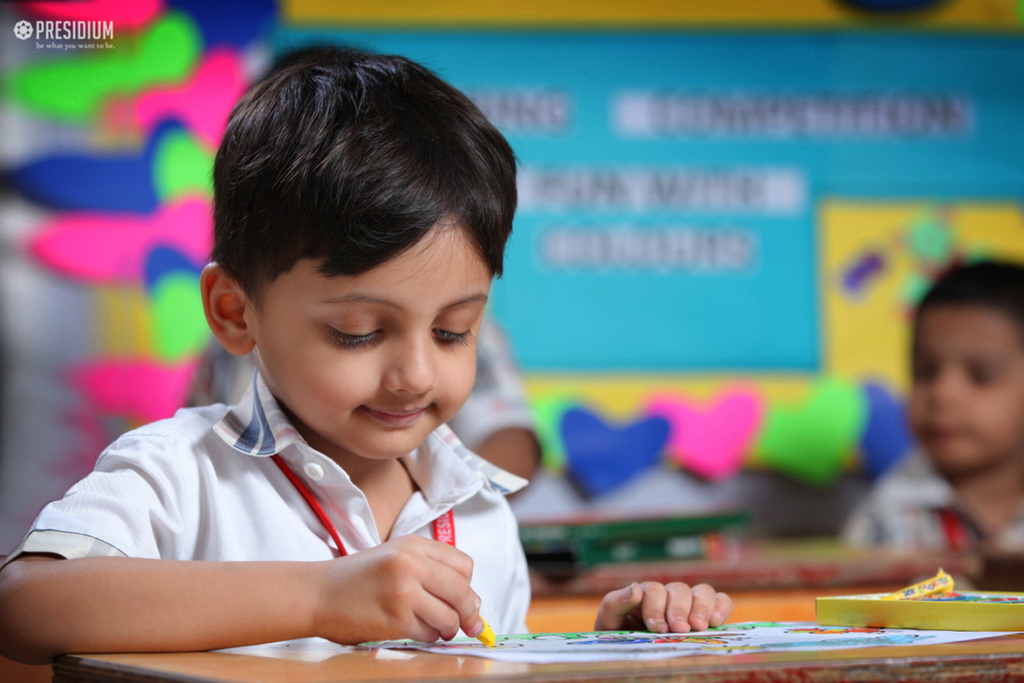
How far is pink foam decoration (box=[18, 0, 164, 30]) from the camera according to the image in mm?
1616

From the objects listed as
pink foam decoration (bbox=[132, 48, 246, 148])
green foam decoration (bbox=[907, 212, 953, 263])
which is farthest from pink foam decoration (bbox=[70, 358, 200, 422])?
green foam decoration (bbox=[907, 212, 953, 263])

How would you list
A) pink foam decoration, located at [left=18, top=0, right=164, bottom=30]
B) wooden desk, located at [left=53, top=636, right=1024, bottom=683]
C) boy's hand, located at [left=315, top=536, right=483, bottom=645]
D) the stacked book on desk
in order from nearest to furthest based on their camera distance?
wooden desk, located at [left=53, top=636, right=1024, bottom=683]
boy's hand, located at [left=315, top=536, right=483, bottom=645]
the stacked book on desk
pink foam decoration, located at [left=18, top=0, right=164, bottom=30]

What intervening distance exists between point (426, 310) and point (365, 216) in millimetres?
71

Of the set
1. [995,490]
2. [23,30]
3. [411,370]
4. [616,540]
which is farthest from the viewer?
[995,490]

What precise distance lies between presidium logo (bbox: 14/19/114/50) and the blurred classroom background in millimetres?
16

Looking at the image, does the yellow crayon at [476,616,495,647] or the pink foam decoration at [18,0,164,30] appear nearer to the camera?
the yellow crayon at [476,616,495,647]

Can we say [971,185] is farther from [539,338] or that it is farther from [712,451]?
[539,338]

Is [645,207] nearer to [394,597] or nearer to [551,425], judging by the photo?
[551,425]

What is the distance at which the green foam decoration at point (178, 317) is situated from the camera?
6.56ft

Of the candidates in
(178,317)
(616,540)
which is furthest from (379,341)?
(178,317)

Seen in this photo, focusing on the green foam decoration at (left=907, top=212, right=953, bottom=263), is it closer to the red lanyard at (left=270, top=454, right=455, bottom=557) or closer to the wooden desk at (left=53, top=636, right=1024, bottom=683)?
the red lanyard at (left=270, top=454, right=455, bottom=557)

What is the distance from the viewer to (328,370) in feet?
2.25

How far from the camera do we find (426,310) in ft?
2.24

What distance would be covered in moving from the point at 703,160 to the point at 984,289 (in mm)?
588
